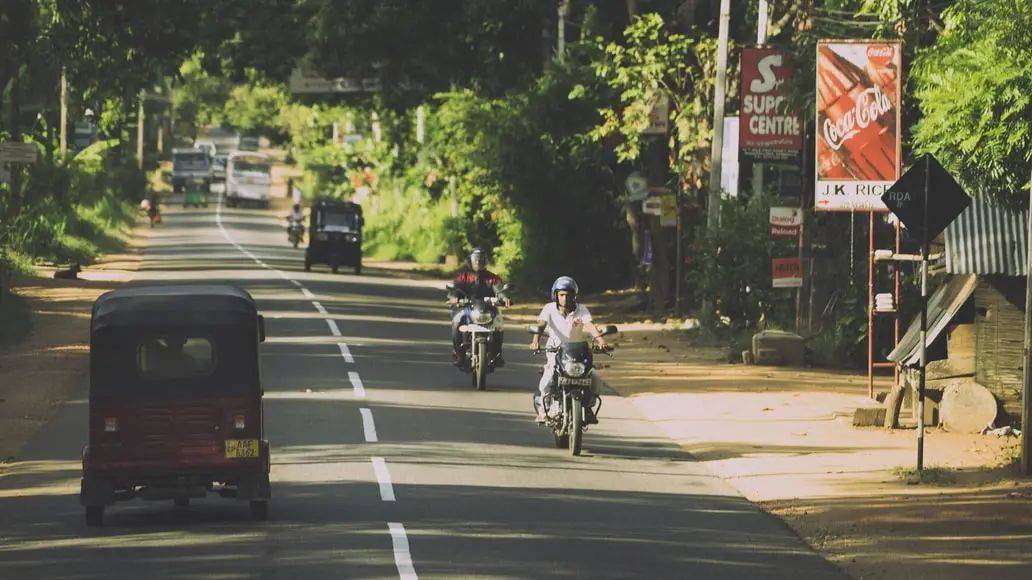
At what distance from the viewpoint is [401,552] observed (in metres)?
13.0

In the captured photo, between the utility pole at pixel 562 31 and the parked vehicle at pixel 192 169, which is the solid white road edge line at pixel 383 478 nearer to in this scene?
the utility pole at pixel 562 31

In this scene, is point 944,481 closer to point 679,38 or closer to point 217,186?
Result: point 679,38

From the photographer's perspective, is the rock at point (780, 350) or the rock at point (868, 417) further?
the rock at point (780, 350)

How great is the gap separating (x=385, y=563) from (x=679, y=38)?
26.1m

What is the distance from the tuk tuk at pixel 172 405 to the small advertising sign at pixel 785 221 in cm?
1545

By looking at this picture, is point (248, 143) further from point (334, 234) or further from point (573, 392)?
point (573, 392)

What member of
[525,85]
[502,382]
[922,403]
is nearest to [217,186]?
[525,85]

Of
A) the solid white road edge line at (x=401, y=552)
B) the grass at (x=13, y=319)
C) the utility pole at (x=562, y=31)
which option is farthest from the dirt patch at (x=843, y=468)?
the utility pole at (x=562, y=31)

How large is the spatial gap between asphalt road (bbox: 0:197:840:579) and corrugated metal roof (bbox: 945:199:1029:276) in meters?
3.99

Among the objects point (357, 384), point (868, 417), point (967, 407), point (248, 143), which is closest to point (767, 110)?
point (357, 384)

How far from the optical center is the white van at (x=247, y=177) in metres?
112

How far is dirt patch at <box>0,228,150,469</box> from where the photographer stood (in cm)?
2200

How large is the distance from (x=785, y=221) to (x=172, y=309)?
52.2 ft

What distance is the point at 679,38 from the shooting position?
37312 mm
